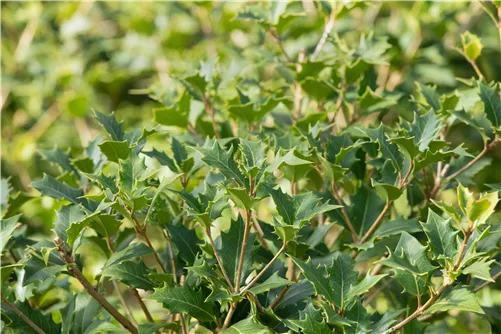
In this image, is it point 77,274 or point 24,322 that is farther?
point 24,322

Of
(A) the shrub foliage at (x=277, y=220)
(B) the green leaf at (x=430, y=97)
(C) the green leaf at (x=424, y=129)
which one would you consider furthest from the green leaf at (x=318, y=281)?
(B) the green leaf at (x=430, y=97)

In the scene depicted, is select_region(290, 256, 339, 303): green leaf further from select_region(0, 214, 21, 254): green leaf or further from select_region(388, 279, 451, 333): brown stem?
select_region(0, 214, 21, 254): green leaf

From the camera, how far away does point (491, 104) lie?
1255 mm

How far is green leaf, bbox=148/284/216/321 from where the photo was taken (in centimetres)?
105

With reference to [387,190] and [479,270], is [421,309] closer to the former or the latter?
[479,270]

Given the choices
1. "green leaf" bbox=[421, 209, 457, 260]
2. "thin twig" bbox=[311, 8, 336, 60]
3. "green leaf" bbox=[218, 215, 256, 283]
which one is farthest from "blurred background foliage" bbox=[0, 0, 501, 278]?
"green leaf" bbox=[421, 209, 457, 260]

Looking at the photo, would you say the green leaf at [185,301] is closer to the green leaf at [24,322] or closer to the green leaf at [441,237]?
the green leaf at [24,322]

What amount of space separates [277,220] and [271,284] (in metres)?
0.10

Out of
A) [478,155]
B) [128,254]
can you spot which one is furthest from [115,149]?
[478,155]

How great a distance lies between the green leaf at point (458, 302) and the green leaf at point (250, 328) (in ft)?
0.88

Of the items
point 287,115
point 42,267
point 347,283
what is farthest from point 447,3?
point 42,267

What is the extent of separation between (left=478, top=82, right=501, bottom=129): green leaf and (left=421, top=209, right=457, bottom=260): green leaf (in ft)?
1.01

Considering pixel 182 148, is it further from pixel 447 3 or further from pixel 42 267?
pixel 447 3

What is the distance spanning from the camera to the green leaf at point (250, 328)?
0.99 meters
